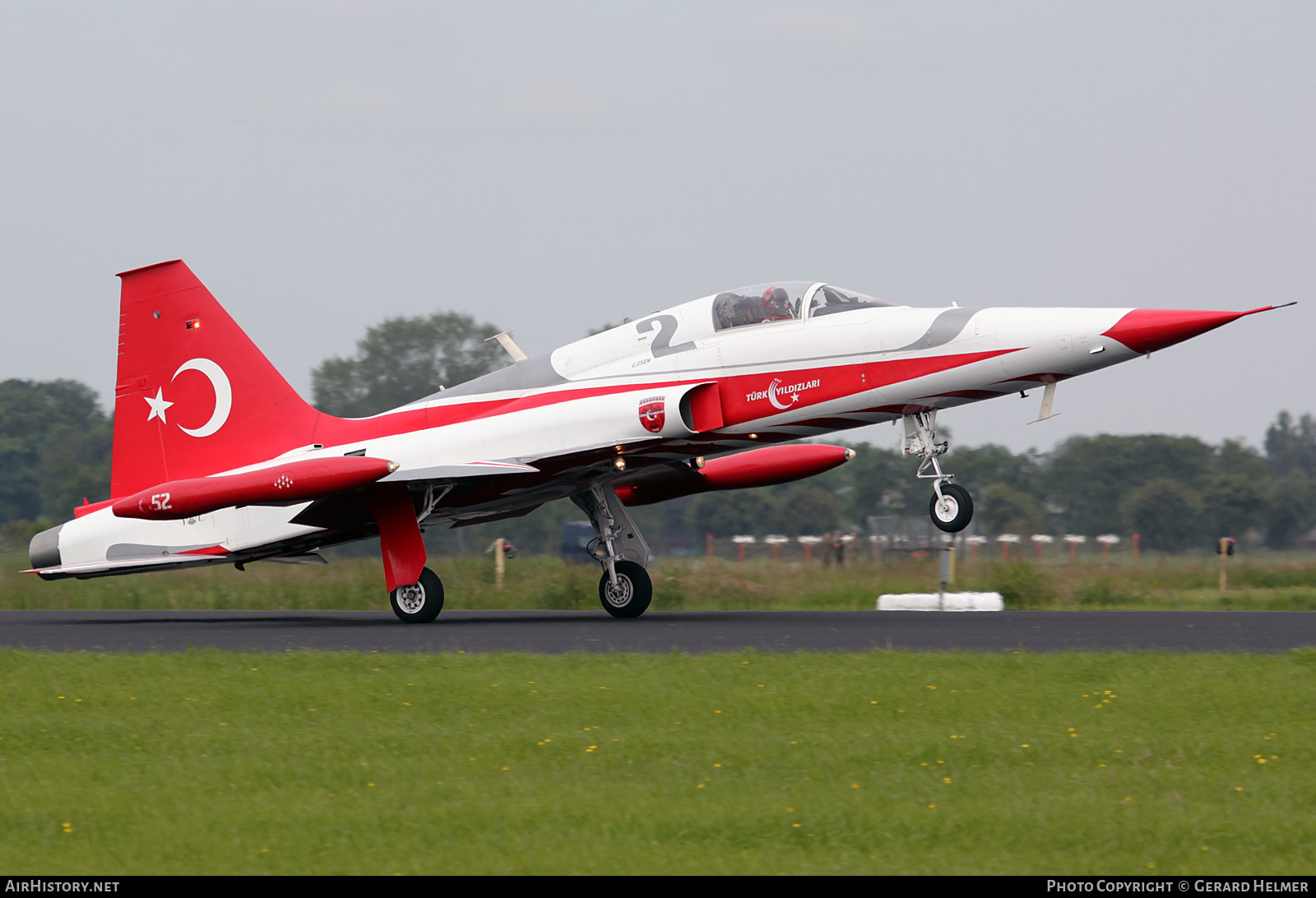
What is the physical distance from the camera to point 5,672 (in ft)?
34.2

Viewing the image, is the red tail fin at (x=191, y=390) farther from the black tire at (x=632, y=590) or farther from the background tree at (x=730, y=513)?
the background tree at (x=730, y=513)

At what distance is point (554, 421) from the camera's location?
51.3 feet

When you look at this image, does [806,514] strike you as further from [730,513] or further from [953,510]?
[953,510]

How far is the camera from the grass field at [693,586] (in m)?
20.5

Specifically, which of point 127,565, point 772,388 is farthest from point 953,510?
point 127,565

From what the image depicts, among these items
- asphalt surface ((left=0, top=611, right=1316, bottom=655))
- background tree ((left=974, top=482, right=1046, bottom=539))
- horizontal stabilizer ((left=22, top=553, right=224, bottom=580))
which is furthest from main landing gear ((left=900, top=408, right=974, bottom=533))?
background tree ((left=974, top=482, right=1046, bottom=539))

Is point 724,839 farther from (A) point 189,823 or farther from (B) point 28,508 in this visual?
(B) point 28,508

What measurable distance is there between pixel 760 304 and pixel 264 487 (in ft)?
19.2

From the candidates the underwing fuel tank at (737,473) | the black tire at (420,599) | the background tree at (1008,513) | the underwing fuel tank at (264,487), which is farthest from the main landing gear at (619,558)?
→ the background tree at (1008,513)

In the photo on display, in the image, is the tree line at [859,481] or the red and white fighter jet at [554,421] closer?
the red and white fighter jet at [554,421]

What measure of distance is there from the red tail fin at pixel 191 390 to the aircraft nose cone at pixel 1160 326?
10.0 metres

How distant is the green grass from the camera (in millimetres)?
5234

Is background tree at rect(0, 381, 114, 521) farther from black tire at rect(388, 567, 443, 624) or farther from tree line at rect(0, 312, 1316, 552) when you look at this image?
black tire at rect(388, 567, 443, 624)

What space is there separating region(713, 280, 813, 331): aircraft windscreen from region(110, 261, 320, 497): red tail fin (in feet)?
19.1
